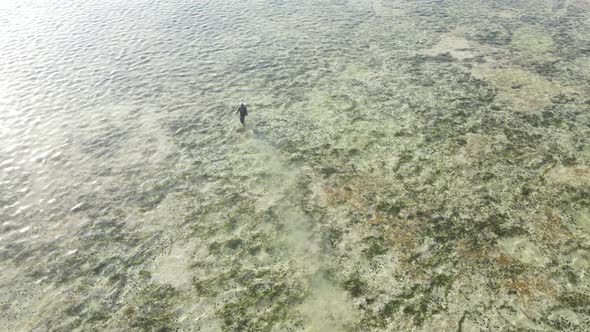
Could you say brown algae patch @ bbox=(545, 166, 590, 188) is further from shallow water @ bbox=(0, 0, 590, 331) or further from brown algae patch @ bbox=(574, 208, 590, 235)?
brown algae patch @ bbox=(574, 208, 590, 235)

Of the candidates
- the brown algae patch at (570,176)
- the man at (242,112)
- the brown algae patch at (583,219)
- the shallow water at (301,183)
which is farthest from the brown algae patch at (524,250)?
the man at (242,112)

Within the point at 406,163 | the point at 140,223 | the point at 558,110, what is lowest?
the point at 558,110

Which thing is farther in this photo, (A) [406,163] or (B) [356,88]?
(B) [356,88]

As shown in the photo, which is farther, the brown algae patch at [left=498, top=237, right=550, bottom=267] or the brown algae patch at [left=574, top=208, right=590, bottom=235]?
the brown algae patch at [left=574, top=208, right=590, bottom=235]

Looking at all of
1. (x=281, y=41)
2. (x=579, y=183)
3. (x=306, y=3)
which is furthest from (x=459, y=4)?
(x=579, y=183)

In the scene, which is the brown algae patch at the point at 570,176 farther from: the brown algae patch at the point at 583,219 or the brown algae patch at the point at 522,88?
the brown algae patch at the point at 522,88

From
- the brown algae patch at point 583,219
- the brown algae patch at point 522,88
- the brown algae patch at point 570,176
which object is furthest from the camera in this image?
the brown algae patch at point 522,88

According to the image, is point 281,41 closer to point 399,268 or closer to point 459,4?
point 459,4

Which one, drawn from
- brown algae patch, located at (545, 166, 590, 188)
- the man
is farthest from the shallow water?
the man

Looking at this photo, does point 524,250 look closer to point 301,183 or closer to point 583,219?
point 583,219
